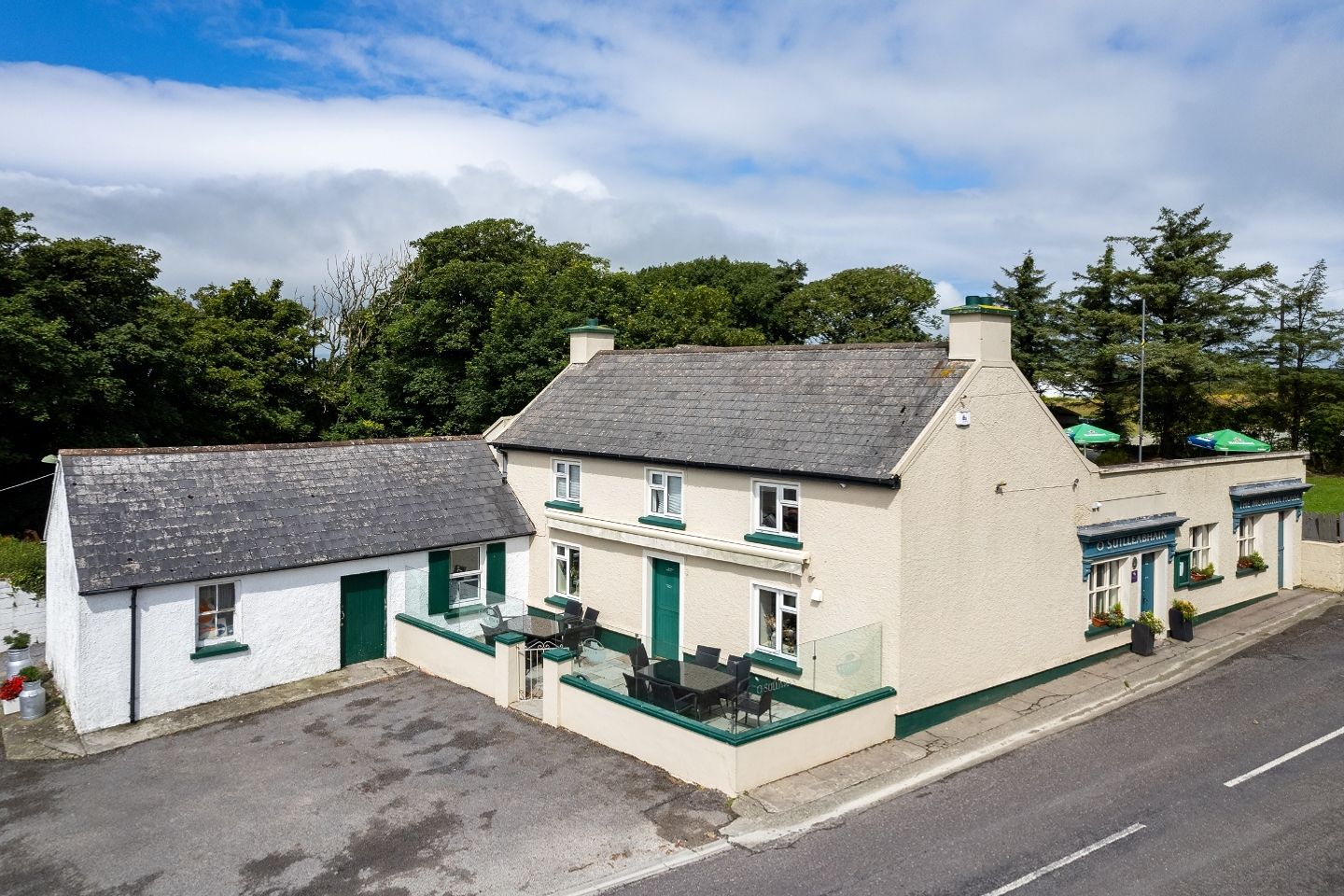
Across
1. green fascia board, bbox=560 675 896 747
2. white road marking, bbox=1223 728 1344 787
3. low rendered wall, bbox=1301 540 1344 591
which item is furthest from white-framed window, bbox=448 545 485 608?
low rendered wall, bbox=1301 540 1344 591

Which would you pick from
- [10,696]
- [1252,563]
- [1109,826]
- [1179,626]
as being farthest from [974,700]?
[10,696]

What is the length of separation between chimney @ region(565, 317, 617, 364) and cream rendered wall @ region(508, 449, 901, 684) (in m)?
3.62

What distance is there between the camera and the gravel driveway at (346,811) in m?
10.8

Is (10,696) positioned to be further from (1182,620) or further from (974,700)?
(1182,620)

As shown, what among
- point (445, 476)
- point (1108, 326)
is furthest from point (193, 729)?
point (1108, 326)

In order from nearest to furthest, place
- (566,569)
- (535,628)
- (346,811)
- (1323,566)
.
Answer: (346,811)
(535,628)
(566,569)
(1323,566)

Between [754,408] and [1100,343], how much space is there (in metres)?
30.2

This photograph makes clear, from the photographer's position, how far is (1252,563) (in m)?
22.6

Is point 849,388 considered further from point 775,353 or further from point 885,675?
point 885,675

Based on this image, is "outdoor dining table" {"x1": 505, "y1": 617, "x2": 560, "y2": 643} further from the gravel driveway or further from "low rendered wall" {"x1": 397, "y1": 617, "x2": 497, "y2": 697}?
the gravel driveway

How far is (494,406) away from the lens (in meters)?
34.2

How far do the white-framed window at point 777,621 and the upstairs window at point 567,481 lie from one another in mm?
5896

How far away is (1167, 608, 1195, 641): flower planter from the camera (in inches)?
769

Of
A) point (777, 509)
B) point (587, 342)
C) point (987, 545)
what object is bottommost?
point (987, 545)
